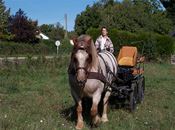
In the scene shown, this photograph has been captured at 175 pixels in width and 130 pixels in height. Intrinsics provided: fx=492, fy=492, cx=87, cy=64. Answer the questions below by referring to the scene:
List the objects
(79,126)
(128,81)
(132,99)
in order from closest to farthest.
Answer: (79,126)
(132,99)
(128,81)

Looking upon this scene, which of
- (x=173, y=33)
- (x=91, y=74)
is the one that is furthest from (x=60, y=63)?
(x=173, y=33)

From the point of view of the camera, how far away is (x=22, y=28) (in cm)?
6216

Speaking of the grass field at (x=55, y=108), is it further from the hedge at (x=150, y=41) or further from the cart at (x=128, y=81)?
the hedge at (x=150, y=41)

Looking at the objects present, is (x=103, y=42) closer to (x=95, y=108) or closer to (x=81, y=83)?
(x=95, y=108)

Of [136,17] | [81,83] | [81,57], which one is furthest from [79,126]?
[136,17]

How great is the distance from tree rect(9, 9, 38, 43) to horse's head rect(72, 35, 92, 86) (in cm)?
5357

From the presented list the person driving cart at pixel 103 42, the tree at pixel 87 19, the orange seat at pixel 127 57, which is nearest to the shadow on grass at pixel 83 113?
the person driving cart at pixel 103 42

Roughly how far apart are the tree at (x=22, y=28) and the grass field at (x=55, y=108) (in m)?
42.3

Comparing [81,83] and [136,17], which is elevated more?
[136,17]

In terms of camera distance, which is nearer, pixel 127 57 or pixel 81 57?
pixel 81 57

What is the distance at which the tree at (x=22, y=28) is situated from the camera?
2452 inches

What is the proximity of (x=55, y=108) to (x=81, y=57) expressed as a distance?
316cm

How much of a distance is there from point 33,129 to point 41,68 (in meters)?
14.3

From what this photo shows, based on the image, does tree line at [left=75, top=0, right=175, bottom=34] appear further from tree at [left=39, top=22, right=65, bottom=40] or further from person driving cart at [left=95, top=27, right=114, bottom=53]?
tree at [left=39, top=22, right=65, bottom=40]
